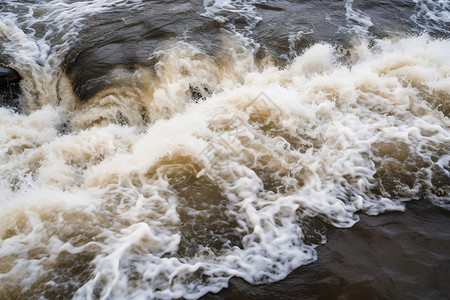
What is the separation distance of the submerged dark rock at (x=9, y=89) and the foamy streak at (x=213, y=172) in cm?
45

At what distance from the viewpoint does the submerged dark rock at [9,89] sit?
6.40 meters

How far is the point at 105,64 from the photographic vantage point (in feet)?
23.4

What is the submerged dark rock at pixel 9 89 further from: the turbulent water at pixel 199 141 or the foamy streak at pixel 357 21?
the foamy streak at pixel 357 21

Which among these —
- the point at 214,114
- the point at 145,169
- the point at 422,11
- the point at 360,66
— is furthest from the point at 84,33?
the point at 422,11

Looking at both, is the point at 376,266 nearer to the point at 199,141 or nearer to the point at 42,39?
the point at 199,141

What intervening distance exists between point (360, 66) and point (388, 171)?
3.52 m

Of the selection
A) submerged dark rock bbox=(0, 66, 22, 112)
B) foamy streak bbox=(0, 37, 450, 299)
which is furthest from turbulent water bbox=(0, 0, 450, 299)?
submerged dark rock bbox=(0, 66, 22, 112)

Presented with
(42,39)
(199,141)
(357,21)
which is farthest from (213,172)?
(357,21)

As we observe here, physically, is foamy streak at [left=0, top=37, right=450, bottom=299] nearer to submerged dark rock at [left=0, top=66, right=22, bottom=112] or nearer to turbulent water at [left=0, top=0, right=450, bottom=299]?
turbulent water at [left=0, top=0, right=450, bottom=299]

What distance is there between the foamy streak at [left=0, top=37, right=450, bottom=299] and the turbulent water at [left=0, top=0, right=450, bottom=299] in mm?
22

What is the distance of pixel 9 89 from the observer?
21.3 ft

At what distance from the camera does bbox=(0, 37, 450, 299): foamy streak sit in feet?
12.2

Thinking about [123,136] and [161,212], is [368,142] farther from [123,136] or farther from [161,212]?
[123,136]

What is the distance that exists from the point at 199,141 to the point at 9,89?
4.11m
